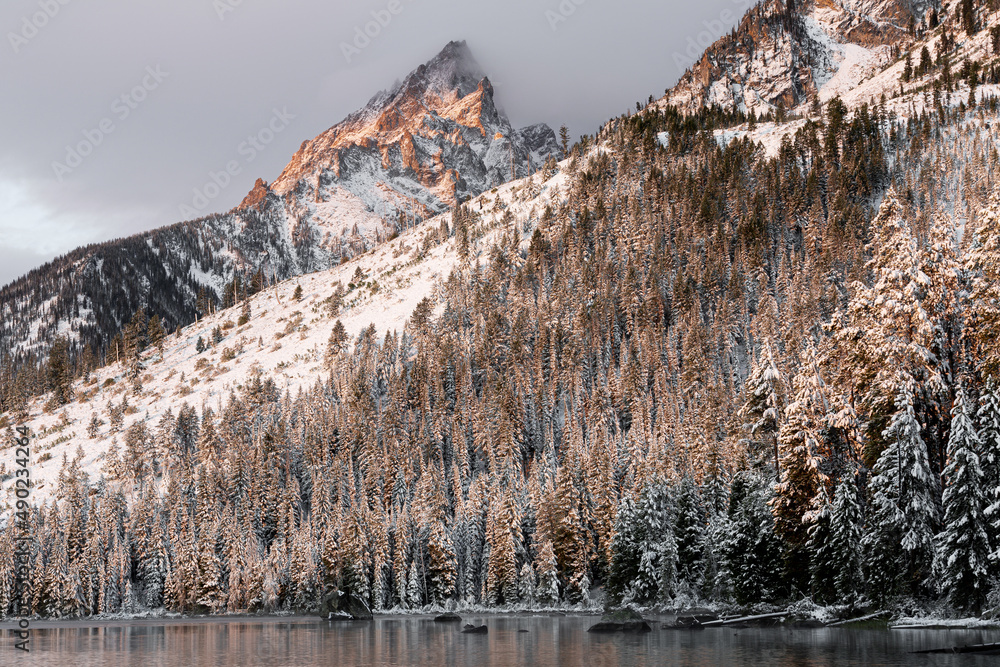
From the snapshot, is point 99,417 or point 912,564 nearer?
point 912,564

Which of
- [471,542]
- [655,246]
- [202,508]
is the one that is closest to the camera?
[471,542]

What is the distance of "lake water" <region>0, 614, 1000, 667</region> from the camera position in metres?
28.0

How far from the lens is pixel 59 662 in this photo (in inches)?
1455

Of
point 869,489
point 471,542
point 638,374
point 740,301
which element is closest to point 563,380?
point 638,374

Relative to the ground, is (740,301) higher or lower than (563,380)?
higher

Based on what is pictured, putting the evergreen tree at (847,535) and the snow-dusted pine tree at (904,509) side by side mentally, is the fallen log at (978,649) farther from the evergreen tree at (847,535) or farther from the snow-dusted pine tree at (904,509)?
the evergreen tree at (847,535)

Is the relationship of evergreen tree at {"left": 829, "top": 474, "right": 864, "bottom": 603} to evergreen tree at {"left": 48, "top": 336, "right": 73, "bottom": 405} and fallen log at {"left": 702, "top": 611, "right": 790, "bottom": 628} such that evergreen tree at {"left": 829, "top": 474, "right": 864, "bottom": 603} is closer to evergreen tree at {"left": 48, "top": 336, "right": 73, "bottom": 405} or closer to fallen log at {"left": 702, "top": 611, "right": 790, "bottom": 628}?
fallen log at {"left": 702, "top": 611, "right": 790, "bottom": 628}

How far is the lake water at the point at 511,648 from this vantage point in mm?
28000

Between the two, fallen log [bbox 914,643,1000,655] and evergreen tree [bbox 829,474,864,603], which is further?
evergreen tree [bbox 829,474,864,603]

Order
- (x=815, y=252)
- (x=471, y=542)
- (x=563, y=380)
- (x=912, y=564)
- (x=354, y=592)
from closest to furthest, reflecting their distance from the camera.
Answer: (x=912, y=564), (x=354, y=592), (x=471, y=542), (x=563, y=380), (x=815, y=252)

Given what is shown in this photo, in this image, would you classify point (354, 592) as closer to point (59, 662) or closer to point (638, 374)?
point (59, 662)

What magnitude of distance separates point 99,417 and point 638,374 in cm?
11519

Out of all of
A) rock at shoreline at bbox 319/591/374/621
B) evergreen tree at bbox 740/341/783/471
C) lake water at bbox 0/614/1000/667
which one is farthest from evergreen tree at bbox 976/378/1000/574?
rock at shoreline at bbox 319/591/374/621

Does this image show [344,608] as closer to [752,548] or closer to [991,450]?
[752,548]
